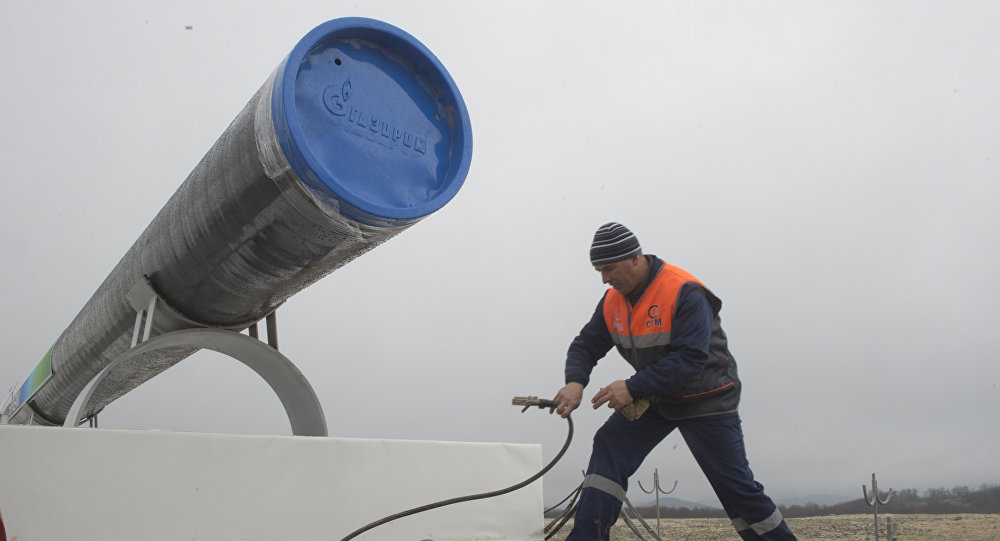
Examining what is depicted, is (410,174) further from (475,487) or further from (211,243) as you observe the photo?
(475,487)

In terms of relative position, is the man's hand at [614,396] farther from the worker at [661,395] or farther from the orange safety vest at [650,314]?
the orange safety vest at [650,314]

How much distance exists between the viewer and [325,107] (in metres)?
2.00

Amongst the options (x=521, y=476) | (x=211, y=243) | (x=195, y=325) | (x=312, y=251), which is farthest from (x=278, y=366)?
(x=521, y=476)

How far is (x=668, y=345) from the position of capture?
9.14 ft

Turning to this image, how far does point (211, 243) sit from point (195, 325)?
64 cm

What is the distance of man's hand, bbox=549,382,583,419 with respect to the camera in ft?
8.91

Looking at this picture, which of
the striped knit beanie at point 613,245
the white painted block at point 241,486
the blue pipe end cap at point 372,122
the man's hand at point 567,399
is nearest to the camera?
the white painted block at point 241,486

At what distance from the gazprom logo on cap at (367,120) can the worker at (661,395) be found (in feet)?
3.52

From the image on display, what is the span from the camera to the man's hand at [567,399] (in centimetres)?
272

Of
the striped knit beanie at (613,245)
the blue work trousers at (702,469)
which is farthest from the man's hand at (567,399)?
the striped knit beanie at (613,245)

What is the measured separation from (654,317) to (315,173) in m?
1.61

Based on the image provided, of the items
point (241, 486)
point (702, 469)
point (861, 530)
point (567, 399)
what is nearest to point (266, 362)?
point (241, 486)

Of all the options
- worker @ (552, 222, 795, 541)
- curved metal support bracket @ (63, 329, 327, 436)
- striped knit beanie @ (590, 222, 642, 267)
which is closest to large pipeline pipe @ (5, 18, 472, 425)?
curved metal support bracket @ (63, 329, 327, 436)

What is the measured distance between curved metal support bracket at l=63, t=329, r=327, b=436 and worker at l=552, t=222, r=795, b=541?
121 centimetres
